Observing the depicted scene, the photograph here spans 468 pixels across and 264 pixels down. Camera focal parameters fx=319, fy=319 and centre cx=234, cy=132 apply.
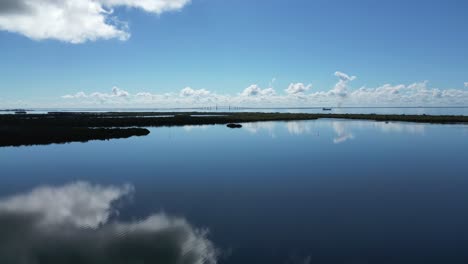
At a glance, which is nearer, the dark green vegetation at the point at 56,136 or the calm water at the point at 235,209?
the calm water at the point at 235,209

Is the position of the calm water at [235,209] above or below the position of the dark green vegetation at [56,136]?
below

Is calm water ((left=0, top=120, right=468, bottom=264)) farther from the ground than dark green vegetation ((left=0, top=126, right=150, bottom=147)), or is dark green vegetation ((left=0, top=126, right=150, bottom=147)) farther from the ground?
dark green vegetation ((left=0, top=126, right=150, bottom=147))

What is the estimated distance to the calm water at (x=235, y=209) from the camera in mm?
15789

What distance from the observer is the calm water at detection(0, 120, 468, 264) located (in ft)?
51.8

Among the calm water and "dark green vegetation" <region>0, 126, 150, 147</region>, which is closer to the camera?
the calm water

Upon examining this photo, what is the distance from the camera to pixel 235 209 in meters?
22.2

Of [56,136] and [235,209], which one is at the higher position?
[56,136]

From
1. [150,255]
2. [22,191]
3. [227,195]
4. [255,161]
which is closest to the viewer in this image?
[150,255]

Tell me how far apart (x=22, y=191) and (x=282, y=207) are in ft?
73.2

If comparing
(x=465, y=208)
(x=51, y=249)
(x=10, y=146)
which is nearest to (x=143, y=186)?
(x=51, y=249)

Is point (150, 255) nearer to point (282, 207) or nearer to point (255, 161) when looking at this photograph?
point (282, 207)

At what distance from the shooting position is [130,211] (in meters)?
22.0

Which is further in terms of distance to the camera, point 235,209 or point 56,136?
point 56,136

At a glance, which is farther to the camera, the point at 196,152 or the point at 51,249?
the point at 196,152
